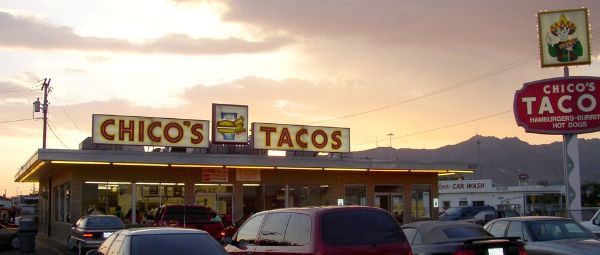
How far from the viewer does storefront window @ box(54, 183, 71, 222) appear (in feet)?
104

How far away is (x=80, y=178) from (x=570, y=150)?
20.9m

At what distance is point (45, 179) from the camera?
4359 centimetres

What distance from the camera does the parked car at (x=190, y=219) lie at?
23.8 metres

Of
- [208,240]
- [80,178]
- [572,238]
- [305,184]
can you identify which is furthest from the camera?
[305,184]

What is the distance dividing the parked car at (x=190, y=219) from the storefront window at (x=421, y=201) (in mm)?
16169

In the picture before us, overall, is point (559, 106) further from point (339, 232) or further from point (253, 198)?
point (339, 232)

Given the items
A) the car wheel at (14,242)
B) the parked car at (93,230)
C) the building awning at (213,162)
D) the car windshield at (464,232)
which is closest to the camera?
the car windshield at (464,232)

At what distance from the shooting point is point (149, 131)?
33188mm

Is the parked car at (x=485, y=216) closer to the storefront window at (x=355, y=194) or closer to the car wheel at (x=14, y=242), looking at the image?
the storefront window at (x=355, y=194)

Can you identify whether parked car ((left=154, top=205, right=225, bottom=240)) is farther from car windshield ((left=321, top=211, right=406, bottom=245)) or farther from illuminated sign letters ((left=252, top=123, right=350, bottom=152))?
car windshield ((left=321, top=211, right=406, bottom=245))

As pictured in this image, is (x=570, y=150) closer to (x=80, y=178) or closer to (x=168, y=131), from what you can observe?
(x=168, y=131)

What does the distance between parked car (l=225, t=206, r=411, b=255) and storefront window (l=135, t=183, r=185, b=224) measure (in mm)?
20397

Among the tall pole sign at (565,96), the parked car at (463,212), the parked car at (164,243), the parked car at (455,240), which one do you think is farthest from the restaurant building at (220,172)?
the parked car at (164,243)

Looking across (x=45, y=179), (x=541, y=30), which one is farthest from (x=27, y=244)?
(x=541, y=30)
